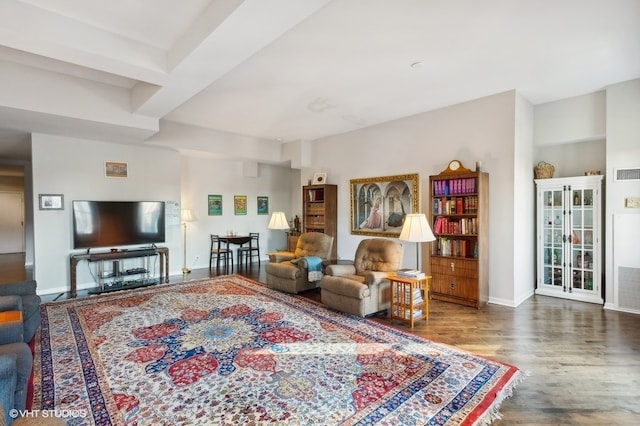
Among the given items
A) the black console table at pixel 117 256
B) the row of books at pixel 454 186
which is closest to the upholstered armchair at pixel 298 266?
the row of books at pixel 454 186

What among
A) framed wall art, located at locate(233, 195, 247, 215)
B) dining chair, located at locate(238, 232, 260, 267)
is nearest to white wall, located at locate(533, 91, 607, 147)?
dining chair, located at locate(238, 232, 260, 267)

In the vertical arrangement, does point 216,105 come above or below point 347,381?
above

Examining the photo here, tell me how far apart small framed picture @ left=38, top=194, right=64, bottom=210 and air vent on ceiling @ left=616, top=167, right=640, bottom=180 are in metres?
8.72

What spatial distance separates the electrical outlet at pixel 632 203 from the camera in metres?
4.21

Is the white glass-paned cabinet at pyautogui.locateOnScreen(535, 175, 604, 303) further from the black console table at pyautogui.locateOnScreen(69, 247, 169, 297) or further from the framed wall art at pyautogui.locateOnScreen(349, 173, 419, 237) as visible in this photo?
the black console table at pyautogui.locateOnScreen(69, 247, 169, 297)

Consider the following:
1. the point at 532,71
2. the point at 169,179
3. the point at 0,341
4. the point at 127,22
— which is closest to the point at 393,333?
the point at 0,341

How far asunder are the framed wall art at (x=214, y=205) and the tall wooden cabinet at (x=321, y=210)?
2.33 meters

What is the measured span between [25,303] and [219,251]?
14.4ft

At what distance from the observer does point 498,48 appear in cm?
336

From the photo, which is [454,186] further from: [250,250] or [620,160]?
[250,250]

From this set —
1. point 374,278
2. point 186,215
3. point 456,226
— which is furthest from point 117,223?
point 456,226

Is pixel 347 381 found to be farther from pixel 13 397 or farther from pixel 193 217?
pixel 193 217

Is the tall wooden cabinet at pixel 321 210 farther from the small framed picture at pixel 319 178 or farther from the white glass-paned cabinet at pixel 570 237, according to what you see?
the white glass-paned cabinet at pixel 570 237

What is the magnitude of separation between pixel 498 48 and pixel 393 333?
3266 mm
